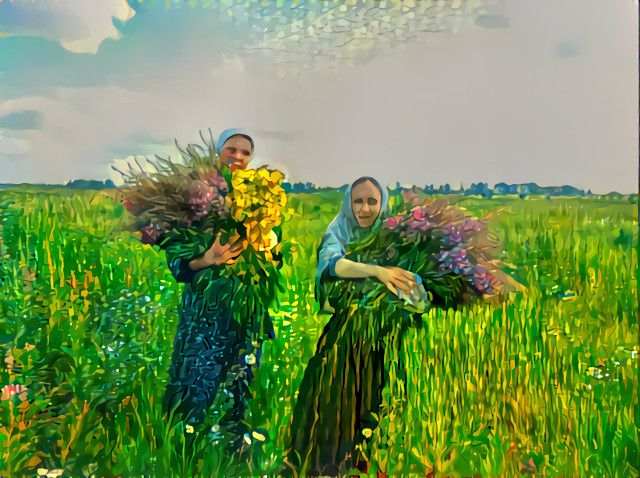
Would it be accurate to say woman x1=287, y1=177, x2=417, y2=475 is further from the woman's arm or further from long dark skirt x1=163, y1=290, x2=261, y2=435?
long dark skirt x1=163, y1=290, x2=261, y2=435

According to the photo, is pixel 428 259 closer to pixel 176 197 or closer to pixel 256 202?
pixel 256 202

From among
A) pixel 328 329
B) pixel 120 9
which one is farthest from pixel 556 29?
pixel 120 9

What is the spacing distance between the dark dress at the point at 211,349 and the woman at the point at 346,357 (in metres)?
0.31

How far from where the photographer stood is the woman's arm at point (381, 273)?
2.01 metres

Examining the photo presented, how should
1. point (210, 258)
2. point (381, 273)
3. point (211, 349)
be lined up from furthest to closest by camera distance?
point (211, 349) → point (210, 258) → point (381, 273)

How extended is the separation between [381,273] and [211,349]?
93cm

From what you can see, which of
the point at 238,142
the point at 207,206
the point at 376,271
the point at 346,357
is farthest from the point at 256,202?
the point at 346,357

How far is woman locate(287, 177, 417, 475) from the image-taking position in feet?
6.73

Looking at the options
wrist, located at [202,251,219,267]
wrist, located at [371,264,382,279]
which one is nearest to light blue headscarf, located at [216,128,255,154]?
wrist, located at [202,251,219,267]

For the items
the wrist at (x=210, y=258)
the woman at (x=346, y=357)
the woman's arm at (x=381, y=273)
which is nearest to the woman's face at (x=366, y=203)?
the woman at (x=346, y=357)

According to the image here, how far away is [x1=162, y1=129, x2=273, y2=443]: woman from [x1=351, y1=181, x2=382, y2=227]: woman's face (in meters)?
0.58

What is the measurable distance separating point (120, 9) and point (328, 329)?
202cm

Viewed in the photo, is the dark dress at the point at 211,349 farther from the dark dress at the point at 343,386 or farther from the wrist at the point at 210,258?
the dark dress at the point at 343,386

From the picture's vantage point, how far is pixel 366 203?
2059mm
